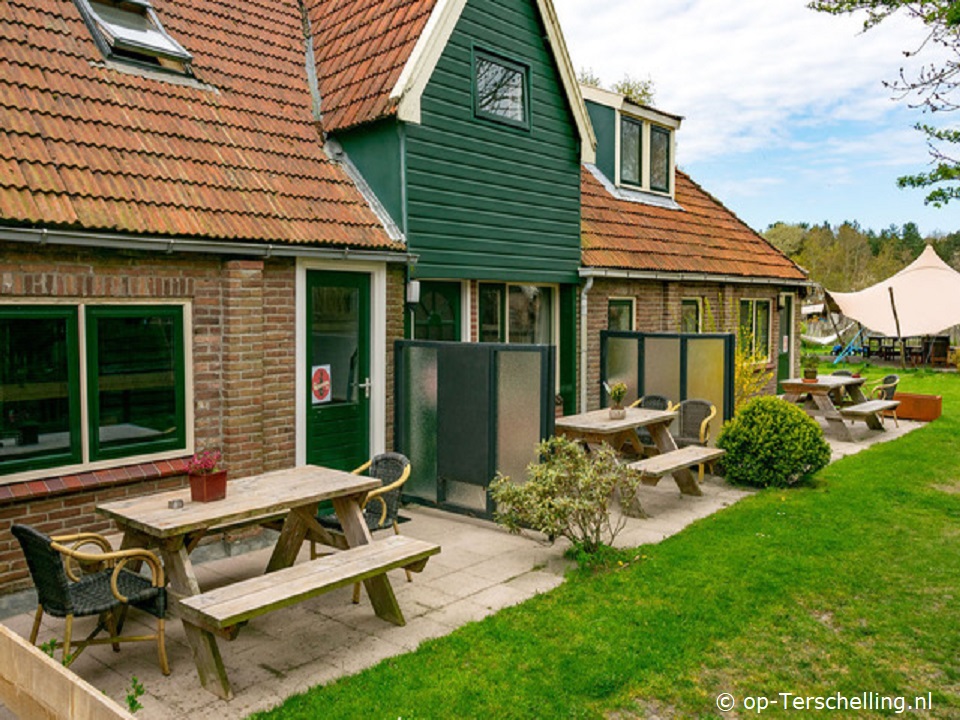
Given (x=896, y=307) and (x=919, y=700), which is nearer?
(x=919, y=700)

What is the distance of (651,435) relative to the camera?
10219 mm

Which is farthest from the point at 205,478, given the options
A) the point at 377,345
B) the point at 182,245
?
the point at 377,345

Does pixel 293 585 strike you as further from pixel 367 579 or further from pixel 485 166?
pixel 485 166

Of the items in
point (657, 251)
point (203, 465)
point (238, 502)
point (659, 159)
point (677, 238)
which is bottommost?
point (238, 502)

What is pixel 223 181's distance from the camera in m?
7.30

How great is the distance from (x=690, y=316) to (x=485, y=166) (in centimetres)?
679

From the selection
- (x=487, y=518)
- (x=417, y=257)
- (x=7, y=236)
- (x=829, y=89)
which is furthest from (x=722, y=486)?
(x=7, y=236)

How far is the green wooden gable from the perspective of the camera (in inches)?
345

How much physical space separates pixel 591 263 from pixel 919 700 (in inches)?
316

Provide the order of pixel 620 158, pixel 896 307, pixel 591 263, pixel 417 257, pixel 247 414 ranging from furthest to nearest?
pixel 896 307, pixel 620 158, pixel 591 263, pixel 417 257, pixel 247 414

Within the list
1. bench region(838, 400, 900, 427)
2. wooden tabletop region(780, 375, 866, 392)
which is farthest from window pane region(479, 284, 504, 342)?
bench region(838, 400, 900, 427)

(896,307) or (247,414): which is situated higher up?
(896,307)

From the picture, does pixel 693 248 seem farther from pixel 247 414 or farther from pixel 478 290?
pixel 247 414

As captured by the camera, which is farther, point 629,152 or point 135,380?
point 629,152
